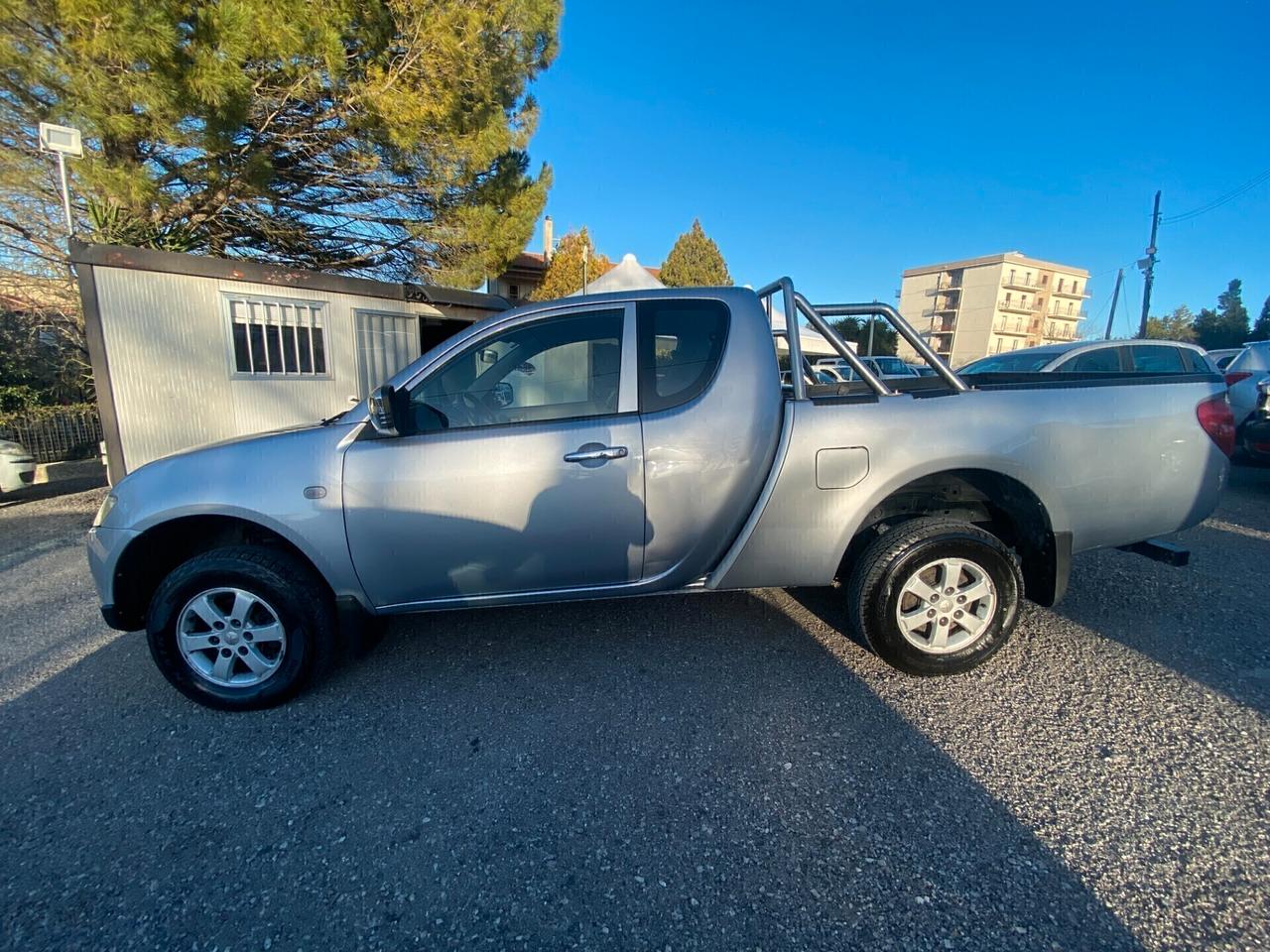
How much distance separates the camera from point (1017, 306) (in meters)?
63.1

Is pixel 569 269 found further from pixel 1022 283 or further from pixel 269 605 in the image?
pixel 1022 283

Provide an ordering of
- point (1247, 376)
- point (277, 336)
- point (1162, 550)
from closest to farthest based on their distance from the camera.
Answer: point (1162, 550) → point (1247, 376) → point (277, 336)

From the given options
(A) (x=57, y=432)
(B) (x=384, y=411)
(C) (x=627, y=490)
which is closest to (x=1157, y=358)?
(C) (x=627, y=490)

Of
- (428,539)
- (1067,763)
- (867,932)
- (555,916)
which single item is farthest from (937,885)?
(428,539)

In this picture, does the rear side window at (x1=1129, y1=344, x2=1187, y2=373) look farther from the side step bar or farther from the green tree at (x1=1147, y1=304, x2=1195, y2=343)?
the green tree at (x1=1147, y1=304, x2=1195, y2=343)

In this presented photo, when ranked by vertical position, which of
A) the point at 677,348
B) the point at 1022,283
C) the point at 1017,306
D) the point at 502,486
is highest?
the point at 1022,283

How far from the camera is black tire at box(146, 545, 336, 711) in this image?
8.05ft

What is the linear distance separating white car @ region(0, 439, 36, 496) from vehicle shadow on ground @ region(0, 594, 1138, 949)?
5.01m

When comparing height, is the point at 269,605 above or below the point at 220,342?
below

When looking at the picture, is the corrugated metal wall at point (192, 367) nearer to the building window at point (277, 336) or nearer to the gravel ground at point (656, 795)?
the building window at point (277, 336)

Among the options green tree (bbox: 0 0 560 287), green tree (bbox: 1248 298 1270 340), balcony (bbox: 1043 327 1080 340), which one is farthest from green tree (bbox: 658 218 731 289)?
balcony (bbox: 1043 327 1080 340)

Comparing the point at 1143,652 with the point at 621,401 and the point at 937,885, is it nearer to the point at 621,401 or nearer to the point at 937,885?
the point at 937,885

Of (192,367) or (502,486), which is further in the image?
(192,367)

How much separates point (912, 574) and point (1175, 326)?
79.6m
